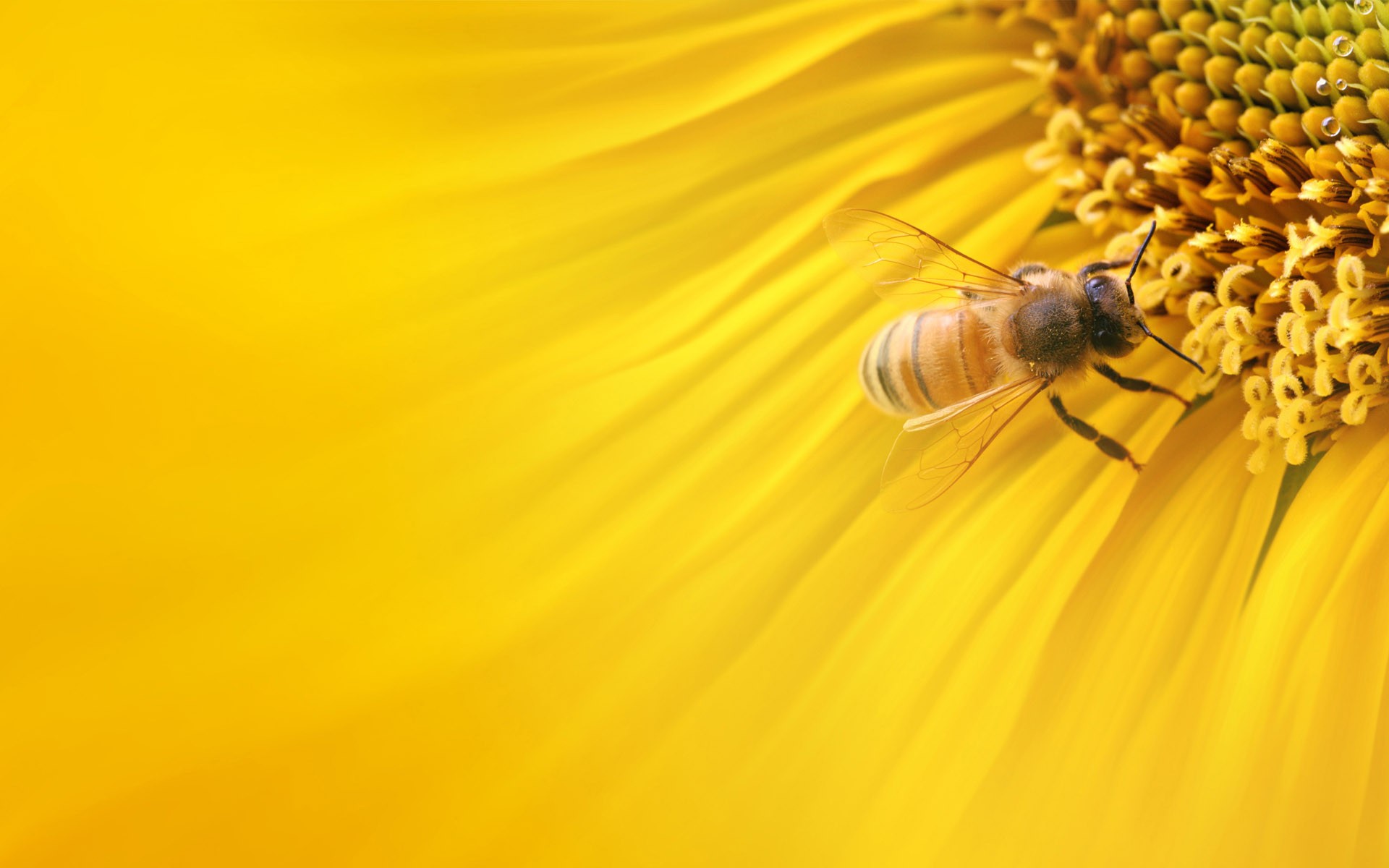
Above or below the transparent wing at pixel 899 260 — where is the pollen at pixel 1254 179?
below

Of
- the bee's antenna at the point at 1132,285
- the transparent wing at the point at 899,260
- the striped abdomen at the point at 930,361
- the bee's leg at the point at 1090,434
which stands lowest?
the bee's leg at the point at 1090,434

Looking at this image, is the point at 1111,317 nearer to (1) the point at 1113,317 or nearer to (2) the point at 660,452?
(1) the point at 1113,317

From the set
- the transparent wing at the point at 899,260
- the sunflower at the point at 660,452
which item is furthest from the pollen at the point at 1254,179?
the transparent wing at the point at 899,260

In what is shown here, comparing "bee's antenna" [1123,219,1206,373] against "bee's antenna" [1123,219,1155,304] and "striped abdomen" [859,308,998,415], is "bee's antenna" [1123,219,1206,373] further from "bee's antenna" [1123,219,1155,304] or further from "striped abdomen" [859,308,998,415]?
"striped abdomen" [859,308,998,415]

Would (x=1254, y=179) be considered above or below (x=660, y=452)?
below

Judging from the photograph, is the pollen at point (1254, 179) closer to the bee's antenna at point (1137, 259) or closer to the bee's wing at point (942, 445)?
the bee's antenna at point (1137, 259)

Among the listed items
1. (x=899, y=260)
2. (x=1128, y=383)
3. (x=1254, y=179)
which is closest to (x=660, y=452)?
(x=899, y=260)
